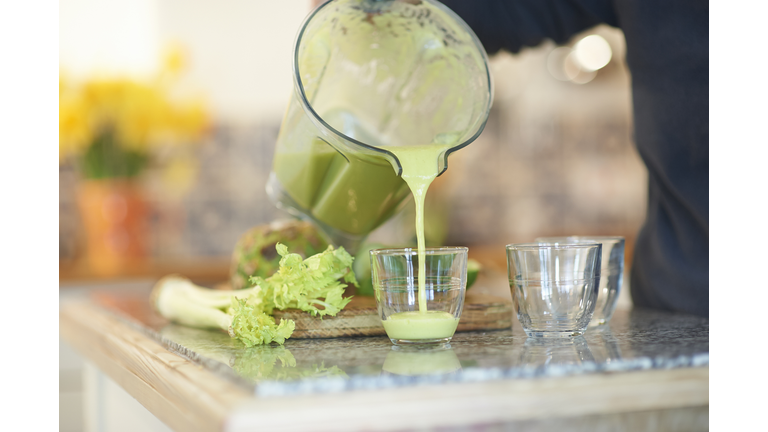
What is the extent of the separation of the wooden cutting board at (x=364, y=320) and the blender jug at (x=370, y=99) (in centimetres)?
16

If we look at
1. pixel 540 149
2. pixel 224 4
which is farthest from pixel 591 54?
pixel 224 4

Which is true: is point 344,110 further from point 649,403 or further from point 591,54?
point 591,54

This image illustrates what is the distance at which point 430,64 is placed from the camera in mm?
966

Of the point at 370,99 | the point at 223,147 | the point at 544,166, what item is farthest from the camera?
the point at 544,166

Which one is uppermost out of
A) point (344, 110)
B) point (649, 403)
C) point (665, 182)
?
point (344, 110)

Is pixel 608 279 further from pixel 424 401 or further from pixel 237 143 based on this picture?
pixel 237 143

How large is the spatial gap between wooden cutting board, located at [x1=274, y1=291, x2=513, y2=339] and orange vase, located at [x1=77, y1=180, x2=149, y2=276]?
170 centimetres

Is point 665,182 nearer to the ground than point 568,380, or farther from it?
farther from it

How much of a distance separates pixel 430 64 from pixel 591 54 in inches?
117

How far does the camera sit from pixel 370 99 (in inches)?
39.2

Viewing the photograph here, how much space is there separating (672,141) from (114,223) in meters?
1.90

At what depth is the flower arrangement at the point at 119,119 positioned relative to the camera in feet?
7.23

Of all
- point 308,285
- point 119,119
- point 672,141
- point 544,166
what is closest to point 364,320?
point 308,285

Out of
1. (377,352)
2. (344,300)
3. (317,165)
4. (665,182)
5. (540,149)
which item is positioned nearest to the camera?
(377,352)
